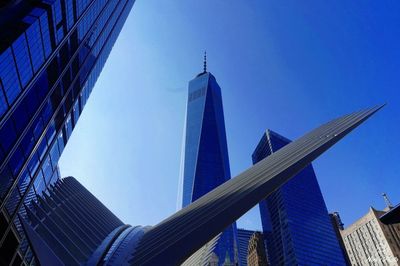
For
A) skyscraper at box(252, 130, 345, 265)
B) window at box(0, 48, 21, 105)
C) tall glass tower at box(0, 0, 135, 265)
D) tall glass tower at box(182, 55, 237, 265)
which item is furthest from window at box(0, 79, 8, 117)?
tall glass tower at box(182, 55, 237, 265)

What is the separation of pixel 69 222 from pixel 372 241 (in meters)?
111

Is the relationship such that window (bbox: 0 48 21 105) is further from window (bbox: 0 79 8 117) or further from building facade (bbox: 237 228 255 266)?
building facade (bbox: 237 228 255 266)

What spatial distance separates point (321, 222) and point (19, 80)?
149 metres

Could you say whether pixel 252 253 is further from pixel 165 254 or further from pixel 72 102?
pixel 165 254

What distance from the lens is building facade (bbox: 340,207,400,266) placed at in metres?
106

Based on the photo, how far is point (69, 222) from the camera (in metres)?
41.6

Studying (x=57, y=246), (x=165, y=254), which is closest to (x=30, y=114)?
(x=57, y=246)

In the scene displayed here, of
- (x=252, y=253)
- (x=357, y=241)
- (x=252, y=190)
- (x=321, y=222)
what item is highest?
(x=321, y=222)

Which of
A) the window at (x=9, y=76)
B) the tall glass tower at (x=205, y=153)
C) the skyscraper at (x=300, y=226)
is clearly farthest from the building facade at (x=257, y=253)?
the window at (x=9, y=76)

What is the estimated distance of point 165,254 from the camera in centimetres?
1655

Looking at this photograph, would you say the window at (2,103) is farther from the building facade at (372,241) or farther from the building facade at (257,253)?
the building facade at (372,241)

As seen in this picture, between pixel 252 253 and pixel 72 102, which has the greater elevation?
pixel 252 253

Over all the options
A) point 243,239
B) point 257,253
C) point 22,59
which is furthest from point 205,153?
point 22,59

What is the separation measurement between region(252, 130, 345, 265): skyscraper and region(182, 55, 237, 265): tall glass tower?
809 inches
